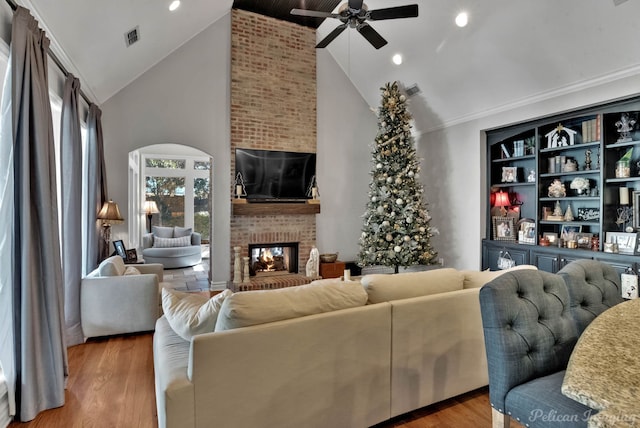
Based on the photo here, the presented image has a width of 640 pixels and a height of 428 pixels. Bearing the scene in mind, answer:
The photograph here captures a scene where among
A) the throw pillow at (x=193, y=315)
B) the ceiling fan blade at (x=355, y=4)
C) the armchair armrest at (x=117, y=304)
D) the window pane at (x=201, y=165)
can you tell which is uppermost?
the ceiling fan blade at (x=355, y=4)

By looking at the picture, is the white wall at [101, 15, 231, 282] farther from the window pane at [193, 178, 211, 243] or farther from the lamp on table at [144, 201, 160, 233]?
the window pane at [193, 178, 211, 243]

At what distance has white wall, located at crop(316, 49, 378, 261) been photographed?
21.7ft

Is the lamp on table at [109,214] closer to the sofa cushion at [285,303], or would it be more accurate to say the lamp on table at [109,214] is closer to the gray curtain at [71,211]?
the gray curtain at [71,211]

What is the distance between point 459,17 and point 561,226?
320 cm

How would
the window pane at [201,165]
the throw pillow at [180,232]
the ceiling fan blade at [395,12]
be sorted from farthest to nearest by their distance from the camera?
the window pane at [201,165], the throw pillow at [180,232], the ceiling fan blade at [395,12]

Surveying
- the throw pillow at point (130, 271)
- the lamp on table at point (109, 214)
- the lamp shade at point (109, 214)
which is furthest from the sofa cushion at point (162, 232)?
the throw pillow at point (130, 271)

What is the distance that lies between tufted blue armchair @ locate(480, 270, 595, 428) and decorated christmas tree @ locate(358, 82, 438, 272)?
416 cm

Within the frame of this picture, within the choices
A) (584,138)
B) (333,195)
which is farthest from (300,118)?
(584,138)

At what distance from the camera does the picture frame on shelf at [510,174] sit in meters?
5.48

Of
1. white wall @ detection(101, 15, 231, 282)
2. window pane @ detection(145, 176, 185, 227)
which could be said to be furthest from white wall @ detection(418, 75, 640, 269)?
window pane @ detection(145, 176, 185, 227)

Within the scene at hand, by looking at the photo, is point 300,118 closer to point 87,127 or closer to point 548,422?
point 87,127

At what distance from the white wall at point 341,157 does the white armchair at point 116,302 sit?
339 cm

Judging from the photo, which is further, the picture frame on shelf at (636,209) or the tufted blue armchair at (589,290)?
the picture frame on shelf at (636,209)

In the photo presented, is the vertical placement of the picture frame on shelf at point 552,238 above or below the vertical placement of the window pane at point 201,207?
below
